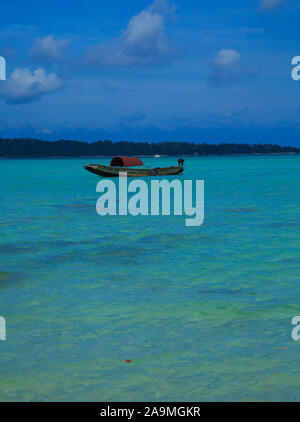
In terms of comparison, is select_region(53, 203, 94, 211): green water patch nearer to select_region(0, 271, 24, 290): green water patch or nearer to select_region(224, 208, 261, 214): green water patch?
select_region(224, 208, 261, 214): green water patch

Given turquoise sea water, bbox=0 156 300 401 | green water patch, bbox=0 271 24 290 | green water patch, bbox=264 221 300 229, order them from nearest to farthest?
turquoise sea water, bbox=0 156 300 401
green water patch, bbox=0 271 24 290
green water patch, bbox=264 221 300 229

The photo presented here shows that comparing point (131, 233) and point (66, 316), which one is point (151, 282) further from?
point (131, 233)

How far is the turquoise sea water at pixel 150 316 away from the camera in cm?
438

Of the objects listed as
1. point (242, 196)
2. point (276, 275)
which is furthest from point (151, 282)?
point (242, 196)

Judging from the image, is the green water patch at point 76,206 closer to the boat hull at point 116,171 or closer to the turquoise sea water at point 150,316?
the turquoise sea water at point 150,316

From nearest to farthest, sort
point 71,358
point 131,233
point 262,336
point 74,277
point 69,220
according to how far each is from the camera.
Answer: point 71,358 < point 262,336 < point 74,277 < point 131,233 < point 69,220

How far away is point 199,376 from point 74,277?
4.08 m

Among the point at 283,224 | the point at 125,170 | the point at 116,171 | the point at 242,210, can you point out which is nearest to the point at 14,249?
the point at 283,224

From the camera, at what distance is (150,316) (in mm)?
6094

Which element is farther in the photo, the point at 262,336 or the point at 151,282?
the point at 151,282

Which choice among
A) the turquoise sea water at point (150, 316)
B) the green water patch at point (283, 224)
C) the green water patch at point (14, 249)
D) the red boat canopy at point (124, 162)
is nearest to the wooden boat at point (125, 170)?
the red boat canopy at point (124, 162)

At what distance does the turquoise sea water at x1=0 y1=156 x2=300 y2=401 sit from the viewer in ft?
14.4

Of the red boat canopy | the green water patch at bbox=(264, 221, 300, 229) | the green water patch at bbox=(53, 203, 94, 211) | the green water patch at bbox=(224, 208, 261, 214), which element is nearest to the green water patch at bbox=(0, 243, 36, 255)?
the green water patch at bbox=(264, 221, 300, 229)

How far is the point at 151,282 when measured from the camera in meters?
7.84
